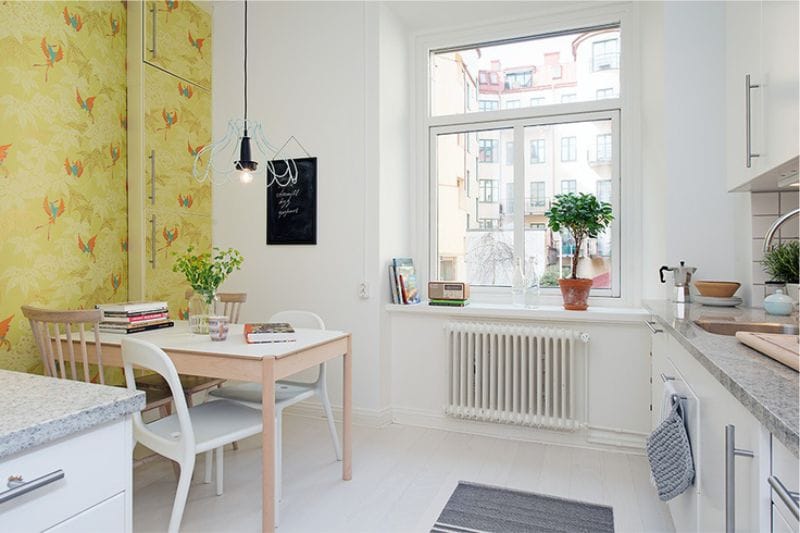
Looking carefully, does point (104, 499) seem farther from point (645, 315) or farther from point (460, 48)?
point (460, 48)

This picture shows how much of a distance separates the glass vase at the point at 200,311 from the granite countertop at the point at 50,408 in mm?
1215

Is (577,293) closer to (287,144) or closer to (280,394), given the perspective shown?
(280,394)

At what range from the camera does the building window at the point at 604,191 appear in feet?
10.3

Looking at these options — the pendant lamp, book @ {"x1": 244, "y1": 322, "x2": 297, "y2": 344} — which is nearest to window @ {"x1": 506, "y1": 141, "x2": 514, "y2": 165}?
the pendant lamp

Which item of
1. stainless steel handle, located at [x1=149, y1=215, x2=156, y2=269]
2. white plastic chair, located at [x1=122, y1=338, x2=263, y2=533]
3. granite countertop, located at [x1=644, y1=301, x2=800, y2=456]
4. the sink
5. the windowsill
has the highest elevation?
stainless steel handle, located at [x1=149, y1=215, x2=156, y2=269]

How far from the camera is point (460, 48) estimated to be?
3512mm

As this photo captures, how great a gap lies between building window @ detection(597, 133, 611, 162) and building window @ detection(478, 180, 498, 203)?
2.33 ft

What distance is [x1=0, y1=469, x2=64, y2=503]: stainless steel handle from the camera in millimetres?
729

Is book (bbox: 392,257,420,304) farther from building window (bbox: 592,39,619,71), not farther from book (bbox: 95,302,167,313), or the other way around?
building window (bbox: 592,39,619,71)

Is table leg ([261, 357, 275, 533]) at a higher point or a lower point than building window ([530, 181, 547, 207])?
lower

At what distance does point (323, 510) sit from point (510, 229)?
7.13 feet

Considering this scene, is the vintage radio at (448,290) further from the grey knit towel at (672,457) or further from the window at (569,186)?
the grey knit towel at (672,457)

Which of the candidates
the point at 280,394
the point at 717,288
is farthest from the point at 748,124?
the point at 280,394

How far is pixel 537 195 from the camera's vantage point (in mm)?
3303
